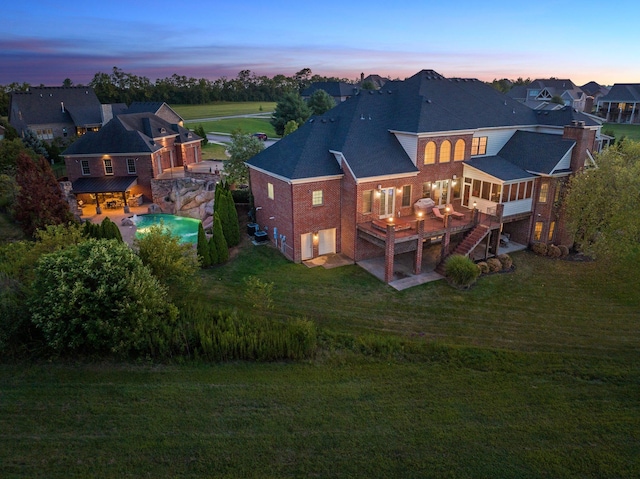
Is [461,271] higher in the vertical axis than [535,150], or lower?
lower

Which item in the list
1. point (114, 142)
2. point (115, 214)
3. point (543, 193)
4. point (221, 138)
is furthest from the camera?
point (221, 138)

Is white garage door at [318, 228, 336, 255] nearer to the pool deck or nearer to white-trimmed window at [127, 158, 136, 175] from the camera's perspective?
the pool deck

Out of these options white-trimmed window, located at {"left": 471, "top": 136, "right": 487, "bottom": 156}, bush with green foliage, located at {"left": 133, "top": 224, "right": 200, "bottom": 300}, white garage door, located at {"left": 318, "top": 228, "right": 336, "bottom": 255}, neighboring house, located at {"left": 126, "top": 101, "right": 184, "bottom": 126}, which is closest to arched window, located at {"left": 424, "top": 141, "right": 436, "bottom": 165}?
white-trimmed window, located at {"left": 471, "top": 136, "right": 487, "bottom": 156}

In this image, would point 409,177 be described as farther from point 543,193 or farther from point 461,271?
point 543,193

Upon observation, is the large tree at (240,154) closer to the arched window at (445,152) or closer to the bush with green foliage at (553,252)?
the arched window at (445,152)

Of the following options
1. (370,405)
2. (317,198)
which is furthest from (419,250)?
(370,405)

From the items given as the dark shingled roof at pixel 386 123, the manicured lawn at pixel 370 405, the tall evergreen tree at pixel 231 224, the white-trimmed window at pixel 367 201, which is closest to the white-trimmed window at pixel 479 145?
the dark shingled roof at pixel 386 123

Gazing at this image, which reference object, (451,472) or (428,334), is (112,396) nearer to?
(451,472)
